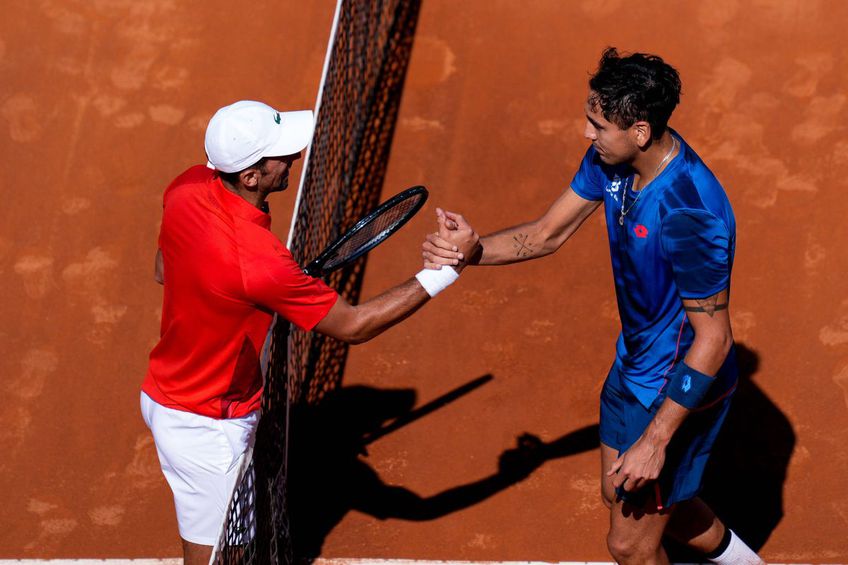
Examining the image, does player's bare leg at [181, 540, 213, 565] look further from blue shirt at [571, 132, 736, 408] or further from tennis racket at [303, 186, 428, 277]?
blue shirt at [571, 132, 736, 408]

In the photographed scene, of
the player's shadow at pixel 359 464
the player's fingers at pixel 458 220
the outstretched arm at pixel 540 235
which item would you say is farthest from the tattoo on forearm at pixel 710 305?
the player's shadow at pixel 359 464

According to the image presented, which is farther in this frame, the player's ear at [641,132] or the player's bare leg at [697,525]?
the player's bare leg at [697,525]

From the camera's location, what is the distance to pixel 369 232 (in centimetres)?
452

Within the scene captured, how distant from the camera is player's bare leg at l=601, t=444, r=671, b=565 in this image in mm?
4098

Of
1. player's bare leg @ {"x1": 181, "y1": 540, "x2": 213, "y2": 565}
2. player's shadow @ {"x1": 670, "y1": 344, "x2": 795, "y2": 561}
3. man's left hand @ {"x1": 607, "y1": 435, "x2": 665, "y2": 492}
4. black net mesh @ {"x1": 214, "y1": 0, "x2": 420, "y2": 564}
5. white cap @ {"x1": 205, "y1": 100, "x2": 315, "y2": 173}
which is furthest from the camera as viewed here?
player's shadow @ {"x1": 670, "y1": 344, "x2": 795, "y2": 561}

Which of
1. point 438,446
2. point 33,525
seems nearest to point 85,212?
point 33,525

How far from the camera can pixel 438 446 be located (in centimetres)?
539

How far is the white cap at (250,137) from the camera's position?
3.90 meters

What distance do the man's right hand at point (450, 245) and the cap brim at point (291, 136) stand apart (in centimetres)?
57

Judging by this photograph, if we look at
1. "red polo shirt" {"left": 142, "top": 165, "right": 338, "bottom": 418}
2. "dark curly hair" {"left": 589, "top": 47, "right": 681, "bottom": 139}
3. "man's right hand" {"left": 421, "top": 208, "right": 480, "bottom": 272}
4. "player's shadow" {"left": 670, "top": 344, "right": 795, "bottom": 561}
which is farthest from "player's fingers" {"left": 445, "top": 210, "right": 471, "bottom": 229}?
"player's shadow" {"left": 670, "top": 344, "right": 795, "bottom": 561}

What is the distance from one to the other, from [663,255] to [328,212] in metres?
2.91

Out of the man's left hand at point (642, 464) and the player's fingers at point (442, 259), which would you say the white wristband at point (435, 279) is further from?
the man's left hand at point (642, 464)

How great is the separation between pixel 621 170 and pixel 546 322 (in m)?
2.04

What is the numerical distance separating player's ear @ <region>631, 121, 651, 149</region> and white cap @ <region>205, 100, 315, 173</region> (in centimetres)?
111
